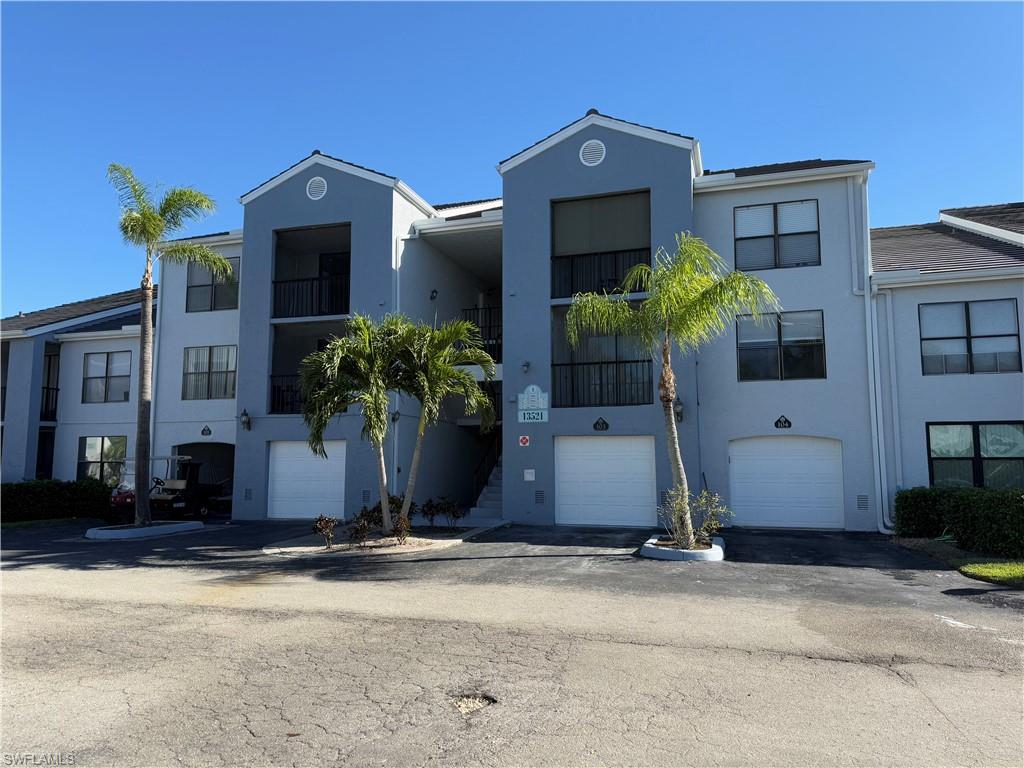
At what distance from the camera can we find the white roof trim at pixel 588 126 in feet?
57.5

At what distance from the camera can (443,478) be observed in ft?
69.6

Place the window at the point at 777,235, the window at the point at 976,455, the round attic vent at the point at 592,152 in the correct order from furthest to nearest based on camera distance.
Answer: the round attic vent at the point at 592,152
the window at the point at 777,235
the window at the point at 976,455

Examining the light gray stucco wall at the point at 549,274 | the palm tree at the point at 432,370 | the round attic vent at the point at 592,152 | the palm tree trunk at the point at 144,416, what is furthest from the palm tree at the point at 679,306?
the palm tree trunk at the point at 144,416

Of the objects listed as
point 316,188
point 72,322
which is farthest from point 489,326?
point 72,322

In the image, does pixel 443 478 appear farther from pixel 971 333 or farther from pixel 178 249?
pixel 971 333

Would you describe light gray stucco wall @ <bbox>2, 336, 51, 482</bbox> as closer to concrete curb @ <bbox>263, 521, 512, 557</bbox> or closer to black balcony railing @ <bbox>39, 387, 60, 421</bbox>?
black balcony railing @ <bbox>39, 387, 60, 421</bbox>

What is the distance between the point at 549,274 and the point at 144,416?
36.4 ft

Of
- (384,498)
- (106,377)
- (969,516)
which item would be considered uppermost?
(106,377)

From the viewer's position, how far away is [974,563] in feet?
36.8

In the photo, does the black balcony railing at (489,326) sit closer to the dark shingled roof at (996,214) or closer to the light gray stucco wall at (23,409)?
the dark shingled roof at (996,214)

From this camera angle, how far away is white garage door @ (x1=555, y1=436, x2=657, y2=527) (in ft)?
57.0

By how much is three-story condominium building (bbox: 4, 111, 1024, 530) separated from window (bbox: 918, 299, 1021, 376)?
45 mm

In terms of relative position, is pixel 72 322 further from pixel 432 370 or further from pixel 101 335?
pixel 432 370

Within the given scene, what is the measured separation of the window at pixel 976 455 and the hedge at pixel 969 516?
3.31ft
